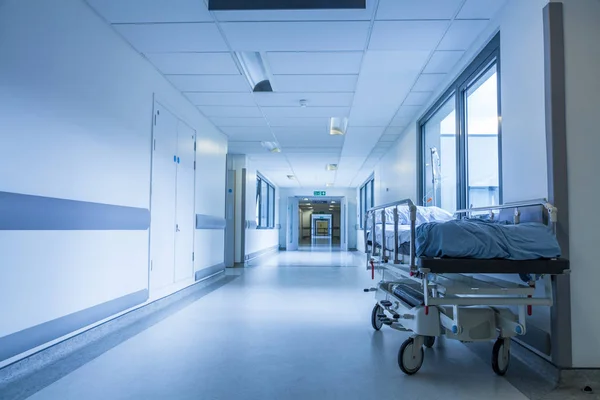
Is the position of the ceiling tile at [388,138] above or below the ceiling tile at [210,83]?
below

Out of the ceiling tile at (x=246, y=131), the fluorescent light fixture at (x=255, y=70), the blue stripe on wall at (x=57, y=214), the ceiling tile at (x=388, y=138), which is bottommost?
the blue stripe on wall at (x=57, y=214)

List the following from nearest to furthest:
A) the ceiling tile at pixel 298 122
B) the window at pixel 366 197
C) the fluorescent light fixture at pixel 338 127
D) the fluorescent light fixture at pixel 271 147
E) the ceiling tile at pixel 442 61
Answer: the ceiling tile at pixel 442 61 < the ceiling tile at pixel 298 122 < the fluorescent light fixture at pixel 338 127 < the fluorescent light fixture at pixel 271 147 < the window at pixel 366 197

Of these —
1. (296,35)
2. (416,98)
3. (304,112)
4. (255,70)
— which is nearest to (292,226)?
(304,112)

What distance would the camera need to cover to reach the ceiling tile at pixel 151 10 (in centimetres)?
325

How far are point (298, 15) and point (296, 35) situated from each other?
1.20 feet

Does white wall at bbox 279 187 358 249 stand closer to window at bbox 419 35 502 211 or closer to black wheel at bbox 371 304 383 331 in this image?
window at bbox 419 35 502 211

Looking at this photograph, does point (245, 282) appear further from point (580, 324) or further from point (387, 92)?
point (580, 324)

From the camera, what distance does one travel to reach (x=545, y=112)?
2.57m

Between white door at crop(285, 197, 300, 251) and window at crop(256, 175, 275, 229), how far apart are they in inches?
65.6

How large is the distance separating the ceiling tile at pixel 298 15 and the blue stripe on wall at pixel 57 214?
1.89 meters

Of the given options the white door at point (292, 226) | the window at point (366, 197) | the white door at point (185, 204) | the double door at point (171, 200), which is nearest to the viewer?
the double door at point (171, 200)

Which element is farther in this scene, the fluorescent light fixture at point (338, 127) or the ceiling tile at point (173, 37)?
the fluorescent light fixture at point (338, 127)

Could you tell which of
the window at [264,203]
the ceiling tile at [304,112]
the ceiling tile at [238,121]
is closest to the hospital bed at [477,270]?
the ceiling tile at [304,112]

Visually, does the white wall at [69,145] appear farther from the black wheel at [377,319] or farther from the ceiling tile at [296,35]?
the black wheel at [377,319]
